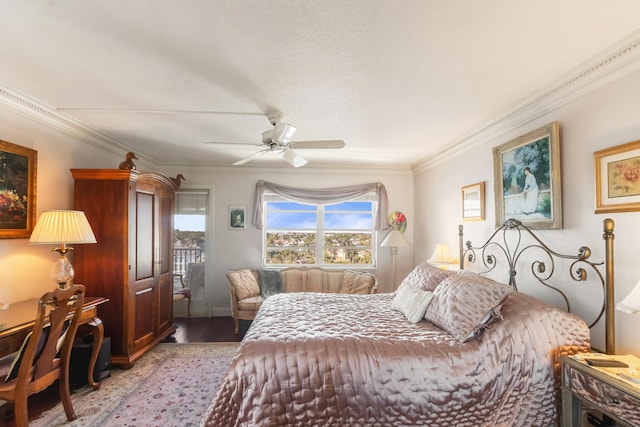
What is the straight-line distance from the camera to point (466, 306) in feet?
6.95

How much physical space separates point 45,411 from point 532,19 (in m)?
4.28

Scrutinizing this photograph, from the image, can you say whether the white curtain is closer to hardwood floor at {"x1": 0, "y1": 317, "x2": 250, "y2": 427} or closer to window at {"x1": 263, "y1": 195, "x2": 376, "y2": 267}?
window at {"x1": 263, "y1": 195, "x2": 376, "y2": 267}

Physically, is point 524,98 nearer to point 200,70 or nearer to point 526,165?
point 526,165

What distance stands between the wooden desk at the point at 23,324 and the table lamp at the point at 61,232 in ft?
0.96

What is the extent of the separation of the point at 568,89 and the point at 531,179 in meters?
0.70

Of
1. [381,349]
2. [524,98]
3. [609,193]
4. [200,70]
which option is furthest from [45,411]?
[524,98]

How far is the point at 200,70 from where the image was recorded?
2092 millimetres

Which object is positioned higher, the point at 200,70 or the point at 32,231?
the point at 200,70

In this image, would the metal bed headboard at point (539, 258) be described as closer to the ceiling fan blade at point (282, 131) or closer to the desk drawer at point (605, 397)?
the desk drawer at point (605, 397)

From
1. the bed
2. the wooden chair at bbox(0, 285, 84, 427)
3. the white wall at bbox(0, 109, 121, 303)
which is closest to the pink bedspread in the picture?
the bed

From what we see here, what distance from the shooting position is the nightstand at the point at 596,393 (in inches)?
56.4

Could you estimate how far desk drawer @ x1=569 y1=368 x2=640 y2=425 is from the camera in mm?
1428

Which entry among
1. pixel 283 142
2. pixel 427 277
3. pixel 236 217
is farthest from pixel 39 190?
pixel 427 277

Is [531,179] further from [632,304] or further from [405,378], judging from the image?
[405,378]
